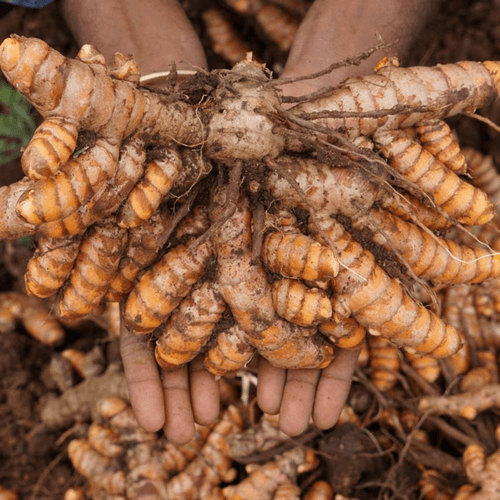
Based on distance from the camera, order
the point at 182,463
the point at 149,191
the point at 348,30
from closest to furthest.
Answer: the point at 149,191 → the point at 348,30 → the point at 182,463

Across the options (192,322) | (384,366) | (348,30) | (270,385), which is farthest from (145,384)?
(348,30)

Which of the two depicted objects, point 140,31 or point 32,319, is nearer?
point 140,31

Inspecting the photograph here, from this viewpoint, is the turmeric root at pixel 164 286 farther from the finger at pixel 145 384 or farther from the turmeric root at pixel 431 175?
the turmeric root at pixel 431 175

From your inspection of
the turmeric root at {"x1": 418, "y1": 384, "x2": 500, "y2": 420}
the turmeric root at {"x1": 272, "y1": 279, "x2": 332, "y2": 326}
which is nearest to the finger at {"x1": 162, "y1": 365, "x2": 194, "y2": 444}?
the turmeric root at {"x1": 272, "y1": 279, "x2": 332, "y2": 326}

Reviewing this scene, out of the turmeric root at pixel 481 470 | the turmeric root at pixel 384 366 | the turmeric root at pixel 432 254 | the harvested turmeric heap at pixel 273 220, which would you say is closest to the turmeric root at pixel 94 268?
the harvested turmeric heap at pixel 273 220

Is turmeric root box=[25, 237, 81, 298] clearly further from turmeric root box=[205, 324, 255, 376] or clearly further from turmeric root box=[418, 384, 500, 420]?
turmeric root box=[418, 384, 500, 420]

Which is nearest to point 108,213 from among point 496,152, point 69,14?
point 69,14

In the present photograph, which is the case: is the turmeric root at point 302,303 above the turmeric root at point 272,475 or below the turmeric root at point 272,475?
above

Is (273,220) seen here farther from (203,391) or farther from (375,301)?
(203,391)
